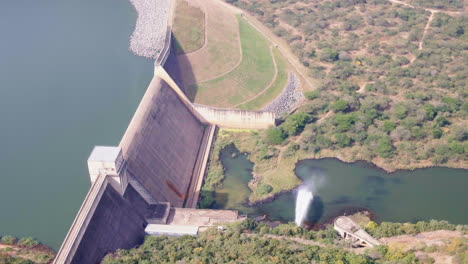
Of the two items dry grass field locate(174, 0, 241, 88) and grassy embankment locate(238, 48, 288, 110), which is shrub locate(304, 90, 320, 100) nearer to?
grassy embankment locate(238, 48, 288, 110)

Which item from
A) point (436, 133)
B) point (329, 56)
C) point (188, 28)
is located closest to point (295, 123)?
point (436, 133)

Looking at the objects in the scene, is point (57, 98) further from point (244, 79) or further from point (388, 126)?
point (388, 126)

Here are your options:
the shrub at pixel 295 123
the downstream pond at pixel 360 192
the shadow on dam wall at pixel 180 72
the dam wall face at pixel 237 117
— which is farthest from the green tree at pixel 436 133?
the shadow on dam wall at pixel 180 72

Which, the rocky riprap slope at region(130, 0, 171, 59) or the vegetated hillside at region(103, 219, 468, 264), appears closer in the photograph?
the vegetated hillside at region(103, 219, 468, 264)

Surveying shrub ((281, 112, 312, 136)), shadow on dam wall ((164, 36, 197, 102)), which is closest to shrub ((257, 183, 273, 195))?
shrub ((281, 112, 312, 136))

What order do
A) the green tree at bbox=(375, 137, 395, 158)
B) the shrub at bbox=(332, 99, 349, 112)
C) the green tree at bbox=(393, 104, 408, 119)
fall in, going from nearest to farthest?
the green tree at bbox=(375, 137, 395, 158) → the green tree at bbox=(393, 104, 408, 119) → the shrub at bbox=(332, 99, 349, 112)

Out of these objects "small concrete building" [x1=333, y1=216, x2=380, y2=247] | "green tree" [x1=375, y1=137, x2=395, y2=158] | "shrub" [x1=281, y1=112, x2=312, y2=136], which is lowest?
"small concrete building" [x1=333, y1=216, x2=380, y2=247]

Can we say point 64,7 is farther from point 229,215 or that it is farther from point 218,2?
point 229,215
